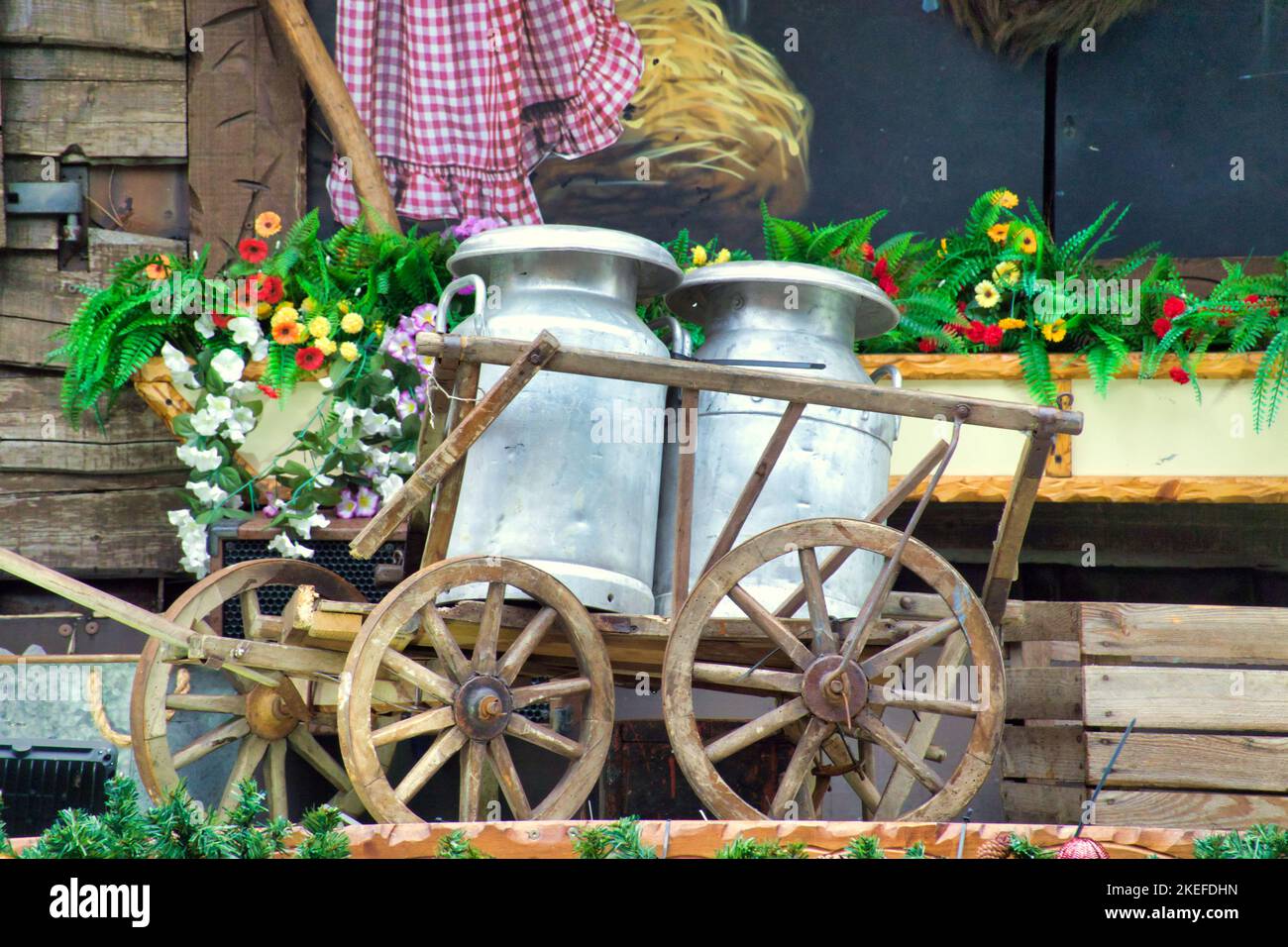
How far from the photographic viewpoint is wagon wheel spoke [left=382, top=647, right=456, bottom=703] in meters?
2.99

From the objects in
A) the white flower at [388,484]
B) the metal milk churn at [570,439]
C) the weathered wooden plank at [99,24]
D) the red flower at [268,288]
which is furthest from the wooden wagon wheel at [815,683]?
the weathered wooden plank at [99,24]

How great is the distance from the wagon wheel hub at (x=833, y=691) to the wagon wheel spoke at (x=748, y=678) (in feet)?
0.09

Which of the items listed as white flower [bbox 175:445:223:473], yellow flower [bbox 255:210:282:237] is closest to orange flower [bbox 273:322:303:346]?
white flower [bbox 175:445:223:473]

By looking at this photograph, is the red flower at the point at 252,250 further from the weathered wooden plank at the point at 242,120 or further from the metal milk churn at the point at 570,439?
the metal milk churn at the point at 570,439

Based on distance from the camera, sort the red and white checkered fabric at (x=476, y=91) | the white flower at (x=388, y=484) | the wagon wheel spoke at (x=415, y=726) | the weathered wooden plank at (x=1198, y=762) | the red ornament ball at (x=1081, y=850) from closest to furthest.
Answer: the red ornament ball at (x=1081, y=850), the wagon wheel spoke at (x=415, y=726), the weathered wooden plank at (x=1198, y=762), the white flower at (x=388, y=484), the red and white checkered fabric at (x=476, y=91)

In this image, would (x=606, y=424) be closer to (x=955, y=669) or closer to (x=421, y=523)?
(x=421, y=523)

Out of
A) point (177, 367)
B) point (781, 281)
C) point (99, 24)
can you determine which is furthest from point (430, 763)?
point (99, 24)

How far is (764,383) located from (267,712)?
60.6 inches

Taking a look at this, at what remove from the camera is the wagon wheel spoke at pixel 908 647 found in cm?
314

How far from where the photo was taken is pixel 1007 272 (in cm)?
479

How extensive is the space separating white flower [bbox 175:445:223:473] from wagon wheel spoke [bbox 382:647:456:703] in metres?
1.75

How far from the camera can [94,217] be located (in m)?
5.18

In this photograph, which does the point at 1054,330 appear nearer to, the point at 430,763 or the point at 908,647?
the point at 908,647
